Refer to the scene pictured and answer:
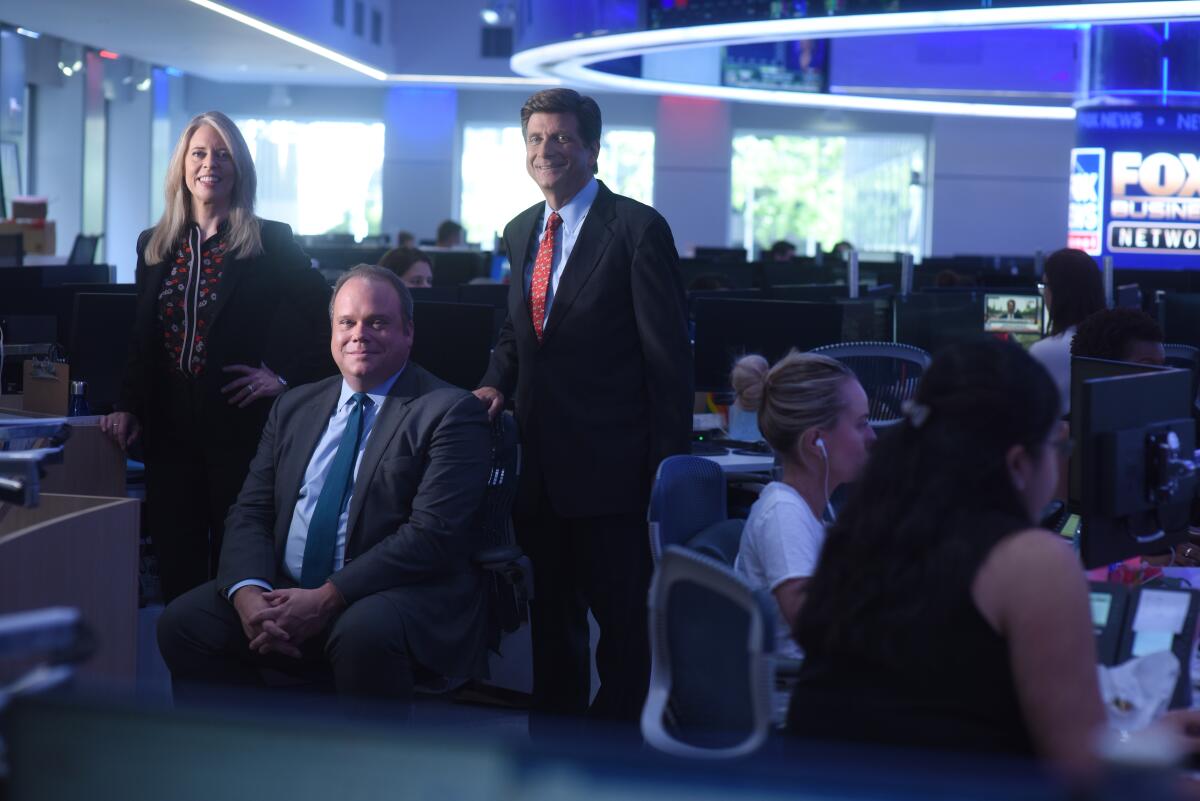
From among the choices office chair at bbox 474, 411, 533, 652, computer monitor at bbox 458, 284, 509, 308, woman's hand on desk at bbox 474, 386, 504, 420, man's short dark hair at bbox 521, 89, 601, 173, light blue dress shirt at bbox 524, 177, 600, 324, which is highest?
man's short dark hair at bbox 521, 89, 601, 173

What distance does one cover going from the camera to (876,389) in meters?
4.30

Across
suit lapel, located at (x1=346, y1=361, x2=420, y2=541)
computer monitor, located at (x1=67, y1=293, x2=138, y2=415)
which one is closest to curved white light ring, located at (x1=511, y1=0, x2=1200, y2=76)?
computer monitor, located at (x1=67, y1=293, x2=138, y2=415)

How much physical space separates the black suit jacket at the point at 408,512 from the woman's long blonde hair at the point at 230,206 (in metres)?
0.46

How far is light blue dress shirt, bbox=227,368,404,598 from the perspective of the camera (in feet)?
9.63

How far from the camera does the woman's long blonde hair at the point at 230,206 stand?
3246 mm

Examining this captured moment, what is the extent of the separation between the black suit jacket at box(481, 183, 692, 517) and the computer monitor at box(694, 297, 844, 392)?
2.16m

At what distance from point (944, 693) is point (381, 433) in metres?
1.65

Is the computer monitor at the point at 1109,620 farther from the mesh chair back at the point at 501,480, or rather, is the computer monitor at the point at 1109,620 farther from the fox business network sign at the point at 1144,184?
the fox business network sign at the point at 1144,184

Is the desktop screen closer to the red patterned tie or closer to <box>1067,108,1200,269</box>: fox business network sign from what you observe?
the red patterned tie

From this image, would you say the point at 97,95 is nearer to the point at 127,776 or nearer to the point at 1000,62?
the point at 1000,62

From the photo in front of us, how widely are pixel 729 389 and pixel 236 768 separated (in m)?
4.57

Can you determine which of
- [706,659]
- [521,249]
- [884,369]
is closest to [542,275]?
[521,249]

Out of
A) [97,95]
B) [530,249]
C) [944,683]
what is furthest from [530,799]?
[97,95]

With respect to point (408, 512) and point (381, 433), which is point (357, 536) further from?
point (381, 433)
